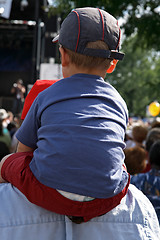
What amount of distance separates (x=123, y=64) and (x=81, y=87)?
45.0 meters

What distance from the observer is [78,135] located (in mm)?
962

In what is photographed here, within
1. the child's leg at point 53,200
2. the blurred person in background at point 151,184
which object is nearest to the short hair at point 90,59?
the child's leg at point 53,200

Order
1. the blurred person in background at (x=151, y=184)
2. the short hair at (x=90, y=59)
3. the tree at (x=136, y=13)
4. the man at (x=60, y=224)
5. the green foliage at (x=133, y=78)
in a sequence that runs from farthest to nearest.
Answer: the green foliage at (x=133, y=78)
the tree at (x=136, y=13)
the blurred person in background at (x=151, y=184)
the short hair at (x=90, y=59)
the man at (x=60, y=224)

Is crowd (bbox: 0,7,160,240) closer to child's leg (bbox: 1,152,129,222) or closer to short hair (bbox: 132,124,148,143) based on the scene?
child's leg (bbox: 1,152,129,222)

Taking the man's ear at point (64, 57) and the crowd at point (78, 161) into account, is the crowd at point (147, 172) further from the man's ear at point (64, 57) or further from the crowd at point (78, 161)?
the man's ear at point (64, 57)

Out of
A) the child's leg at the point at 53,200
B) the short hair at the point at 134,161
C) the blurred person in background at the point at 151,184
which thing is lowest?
the short hair at the point at 134,161

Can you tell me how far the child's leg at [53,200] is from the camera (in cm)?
96

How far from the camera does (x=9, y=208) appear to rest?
0.96 meters

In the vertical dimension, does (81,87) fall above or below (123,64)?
above

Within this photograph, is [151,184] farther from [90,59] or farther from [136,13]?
[136,13]

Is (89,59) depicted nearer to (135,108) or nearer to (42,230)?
(42,230)

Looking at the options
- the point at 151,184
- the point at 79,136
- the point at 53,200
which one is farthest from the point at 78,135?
the point at 151,184

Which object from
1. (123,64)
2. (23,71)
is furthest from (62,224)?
(123,64)

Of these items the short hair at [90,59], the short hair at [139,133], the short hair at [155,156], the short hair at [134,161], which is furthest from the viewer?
the short hair at [139,133]
